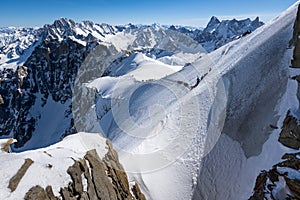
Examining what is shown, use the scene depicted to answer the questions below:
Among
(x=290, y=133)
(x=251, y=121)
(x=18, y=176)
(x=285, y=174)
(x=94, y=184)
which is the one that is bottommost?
(x=94, y=184)

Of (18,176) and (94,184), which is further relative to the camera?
(94,184)

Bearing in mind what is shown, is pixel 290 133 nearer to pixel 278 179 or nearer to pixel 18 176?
pixel 278 179

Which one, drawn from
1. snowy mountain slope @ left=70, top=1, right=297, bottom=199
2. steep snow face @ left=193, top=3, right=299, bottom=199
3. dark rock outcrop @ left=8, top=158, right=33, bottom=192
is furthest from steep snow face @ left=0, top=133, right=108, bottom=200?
steep snow face @ left=193, top=3, right=299, bottom=199

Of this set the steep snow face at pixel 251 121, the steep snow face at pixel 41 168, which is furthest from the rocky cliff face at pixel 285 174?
the steep snow face at pixel 41 168

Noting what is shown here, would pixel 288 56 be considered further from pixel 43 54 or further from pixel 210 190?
pixel 43 54

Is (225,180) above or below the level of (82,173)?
below

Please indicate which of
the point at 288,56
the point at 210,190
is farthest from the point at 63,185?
the point at 288,56

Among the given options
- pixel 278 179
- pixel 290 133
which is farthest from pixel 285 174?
pixel 290 133

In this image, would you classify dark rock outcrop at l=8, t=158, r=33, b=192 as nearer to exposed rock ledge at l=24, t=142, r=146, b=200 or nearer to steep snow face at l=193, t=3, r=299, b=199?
exposed rock ledge at l=24, t=142, r=146, b=200
